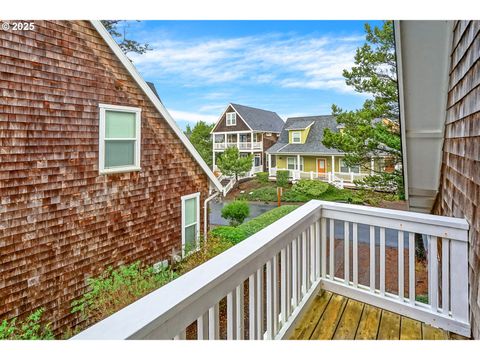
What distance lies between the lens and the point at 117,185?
102 inches

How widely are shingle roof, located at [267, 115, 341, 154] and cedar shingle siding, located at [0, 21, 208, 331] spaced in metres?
1.45

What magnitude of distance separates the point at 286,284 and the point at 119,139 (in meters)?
2.02

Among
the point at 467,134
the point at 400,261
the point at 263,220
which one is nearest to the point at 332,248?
the point at 400,261

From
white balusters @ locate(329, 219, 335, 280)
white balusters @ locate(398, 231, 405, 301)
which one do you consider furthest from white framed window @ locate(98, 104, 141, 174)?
white balusters @ locate(398, 231, 405, 301)

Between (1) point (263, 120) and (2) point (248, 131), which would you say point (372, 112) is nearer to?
(1) point (263, 120)

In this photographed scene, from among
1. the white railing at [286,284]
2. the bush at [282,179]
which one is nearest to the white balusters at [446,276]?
the white railing at [286,284]

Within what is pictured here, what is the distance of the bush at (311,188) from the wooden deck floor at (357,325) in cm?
178

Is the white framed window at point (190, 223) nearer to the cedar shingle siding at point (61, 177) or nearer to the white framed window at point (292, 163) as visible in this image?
the cedar shingle siding at point (61, 177)

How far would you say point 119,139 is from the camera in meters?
2.55

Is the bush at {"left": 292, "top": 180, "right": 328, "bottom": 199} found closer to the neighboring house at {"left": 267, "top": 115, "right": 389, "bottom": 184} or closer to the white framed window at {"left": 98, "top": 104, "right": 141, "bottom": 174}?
the neighboring house at {"left": 267, "top": 115, "right": 389, "bottom": 184}

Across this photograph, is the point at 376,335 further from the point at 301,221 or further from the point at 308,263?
the point at 301,221
